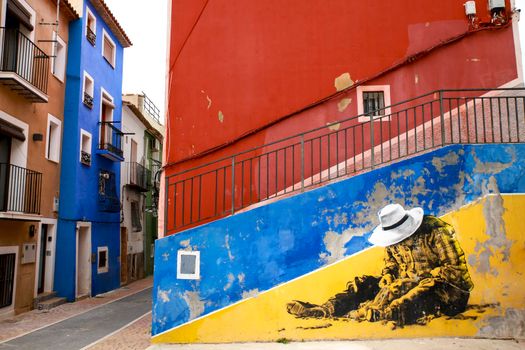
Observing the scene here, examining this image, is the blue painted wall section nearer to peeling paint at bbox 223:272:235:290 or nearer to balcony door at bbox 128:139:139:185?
peeling paint at bbox 223:272:235:290

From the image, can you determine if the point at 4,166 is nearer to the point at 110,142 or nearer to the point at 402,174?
the point at 110,142

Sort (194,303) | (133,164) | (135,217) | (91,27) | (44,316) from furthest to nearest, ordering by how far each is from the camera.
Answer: (135,217)
(133,164)
(91,27)
(44,316)
(194,303)

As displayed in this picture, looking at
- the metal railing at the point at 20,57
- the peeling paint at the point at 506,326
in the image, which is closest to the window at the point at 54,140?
the metal railing at the point at 20,57

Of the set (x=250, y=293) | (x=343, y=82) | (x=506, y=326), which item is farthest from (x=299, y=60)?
(x=506, y=326)

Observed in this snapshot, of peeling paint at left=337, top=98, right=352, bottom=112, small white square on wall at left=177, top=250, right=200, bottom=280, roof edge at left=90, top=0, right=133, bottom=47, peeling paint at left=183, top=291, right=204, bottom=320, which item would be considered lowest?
peeling paint at left=183, top=291, right=204, bottom=320

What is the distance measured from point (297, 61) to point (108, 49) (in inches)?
526

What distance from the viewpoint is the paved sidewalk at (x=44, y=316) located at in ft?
34.0

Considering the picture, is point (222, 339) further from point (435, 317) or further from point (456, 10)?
point (456, 10)

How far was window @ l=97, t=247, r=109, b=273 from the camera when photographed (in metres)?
17.9

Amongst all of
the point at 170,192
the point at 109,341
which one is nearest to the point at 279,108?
the point at 170,192

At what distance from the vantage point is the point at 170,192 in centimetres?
927

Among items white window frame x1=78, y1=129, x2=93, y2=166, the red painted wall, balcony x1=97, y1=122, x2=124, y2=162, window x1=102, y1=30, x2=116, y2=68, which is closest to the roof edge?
window x1=102, y1=30, x2=116, y2=68

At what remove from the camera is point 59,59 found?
626 inches

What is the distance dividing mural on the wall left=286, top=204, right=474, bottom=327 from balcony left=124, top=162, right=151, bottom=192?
16.4 metres
